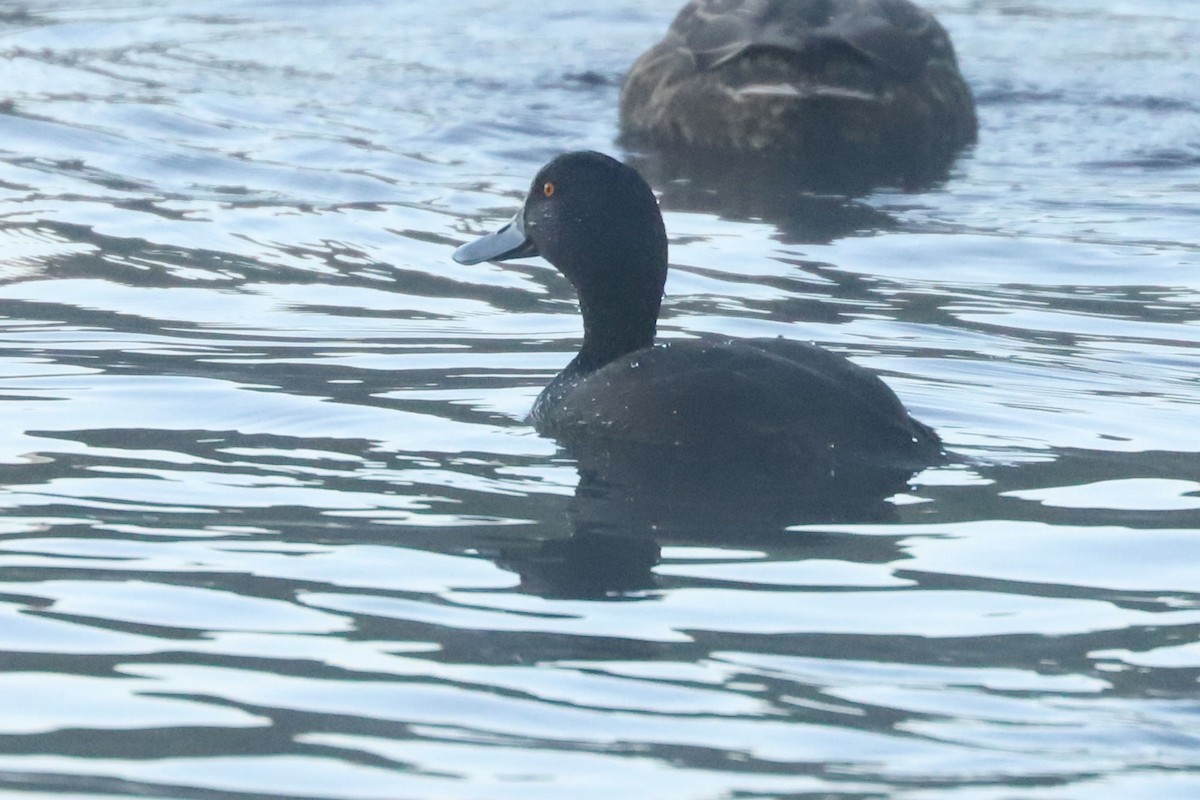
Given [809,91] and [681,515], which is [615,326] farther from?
[809,91]

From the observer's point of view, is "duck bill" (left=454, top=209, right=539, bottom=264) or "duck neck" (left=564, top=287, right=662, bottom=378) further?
"duck bill" (left=454, top=209, right=539, bottom=264)

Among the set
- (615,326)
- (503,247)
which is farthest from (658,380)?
(503,247)

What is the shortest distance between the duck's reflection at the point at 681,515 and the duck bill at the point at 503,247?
1324mm

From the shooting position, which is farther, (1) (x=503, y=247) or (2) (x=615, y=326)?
(1) (x=503, y=247)

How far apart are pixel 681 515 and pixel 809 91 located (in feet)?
21.7

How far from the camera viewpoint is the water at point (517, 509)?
175 inches

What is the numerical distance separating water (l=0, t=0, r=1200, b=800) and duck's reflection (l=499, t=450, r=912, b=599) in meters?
0.03

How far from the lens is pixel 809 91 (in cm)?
1245

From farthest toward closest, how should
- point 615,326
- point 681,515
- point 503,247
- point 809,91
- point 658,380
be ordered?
point 809,91 → point 503,247 → point 615,326 → point 658,380 → point 681,515

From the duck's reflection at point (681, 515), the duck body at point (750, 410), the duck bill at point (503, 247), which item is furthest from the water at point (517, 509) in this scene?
the duck bill at point (503, 247)

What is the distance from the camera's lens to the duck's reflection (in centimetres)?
568

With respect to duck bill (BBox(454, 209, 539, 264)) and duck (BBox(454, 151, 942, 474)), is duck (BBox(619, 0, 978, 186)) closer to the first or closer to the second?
duck bill (BBox(454, 209, 539, 264))

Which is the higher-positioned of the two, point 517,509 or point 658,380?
point 658,380

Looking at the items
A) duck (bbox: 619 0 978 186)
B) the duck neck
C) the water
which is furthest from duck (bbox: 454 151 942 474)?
duck (bbox: 619 0 978 186)
